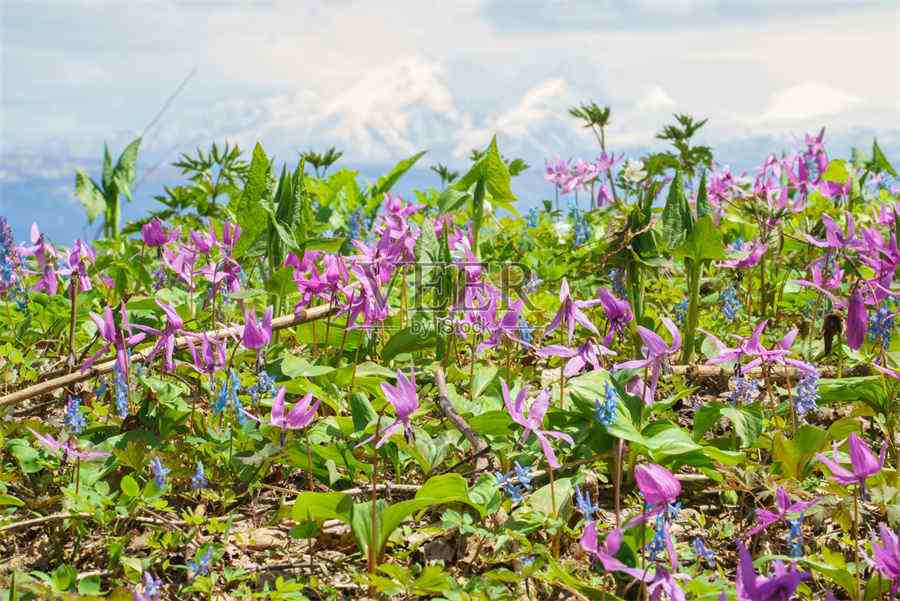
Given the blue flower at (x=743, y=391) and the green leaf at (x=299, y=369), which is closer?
the blue flower at (x=743, y=391)

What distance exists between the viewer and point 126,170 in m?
6.77

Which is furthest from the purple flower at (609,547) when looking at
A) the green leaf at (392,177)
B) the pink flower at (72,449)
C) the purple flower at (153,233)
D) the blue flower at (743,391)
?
the green leaf at (392,177)

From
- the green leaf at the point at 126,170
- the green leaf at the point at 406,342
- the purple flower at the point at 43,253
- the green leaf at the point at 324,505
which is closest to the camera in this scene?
the green leaf at the point at 324,505

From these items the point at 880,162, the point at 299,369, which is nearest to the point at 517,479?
the point at 299,369

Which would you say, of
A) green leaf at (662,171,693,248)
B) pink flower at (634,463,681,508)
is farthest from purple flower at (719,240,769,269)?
pink flower at (634,463,681,508)

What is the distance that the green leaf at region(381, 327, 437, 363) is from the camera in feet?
11.0

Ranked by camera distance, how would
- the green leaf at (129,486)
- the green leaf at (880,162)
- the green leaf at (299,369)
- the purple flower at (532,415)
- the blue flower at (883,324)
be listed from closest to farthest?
the purple flower at (532,415) < the green leaf at (129,486) < the green leaf at (299,369) < the blue flower at (883,324) < the green leaf at (880,162)

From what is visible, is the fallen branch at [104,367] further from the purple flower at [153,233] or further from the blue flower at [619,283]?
the blue flower at [619,283]

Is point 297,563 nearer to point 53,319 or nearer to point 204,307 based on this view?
point 204,307

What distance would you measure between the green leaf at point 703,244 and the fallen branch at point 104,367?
4.35 ft

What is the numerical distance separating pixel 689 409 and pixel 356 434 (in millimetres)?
1337

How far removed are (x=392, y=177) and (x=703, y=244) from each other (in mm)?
2781

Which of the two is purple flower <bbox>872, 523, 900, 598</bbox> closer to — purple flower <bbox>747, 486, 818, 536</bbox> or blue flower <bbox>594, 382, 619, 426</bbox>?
purple flower <bbox>747, 486, 818, 536</bbox>

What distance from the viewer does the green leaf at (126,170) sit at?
6688 millimetres
